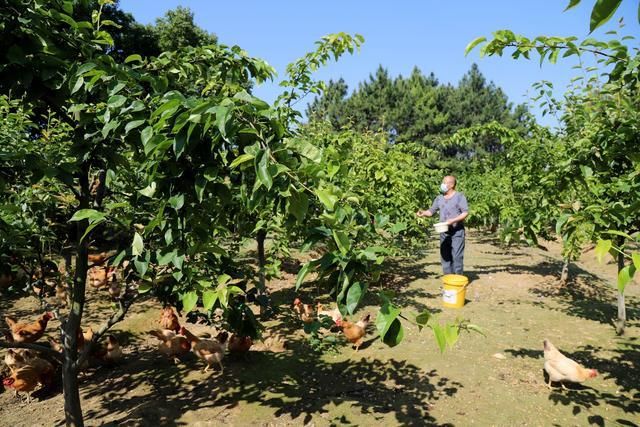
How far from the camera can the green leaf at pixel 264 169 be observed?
1.32 meters

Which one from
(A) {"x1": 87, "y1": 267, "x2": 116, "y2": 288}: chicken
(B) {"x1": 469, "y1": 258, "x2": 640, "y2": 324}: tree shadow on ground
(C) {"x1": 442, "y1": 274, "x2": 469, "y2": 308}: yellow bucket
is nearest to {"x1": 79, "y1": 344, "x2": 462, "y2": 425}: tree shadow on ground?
(C) {"x1": 442, "y1": 274, "x2": 469, "y2": 308}: yellow bucket

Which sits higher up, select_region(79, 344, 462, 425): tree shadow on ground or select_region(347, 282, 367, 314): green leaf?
select_region(347, 282, 367, 314): green leaf

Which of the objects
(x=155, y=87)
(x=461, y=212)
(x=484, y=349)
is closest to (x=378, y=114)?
(x=461, y=212)

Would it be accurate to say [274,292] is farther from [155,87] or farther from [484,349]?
[155,87]

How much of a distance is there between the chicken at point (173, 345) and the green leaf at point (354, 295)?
4.03m

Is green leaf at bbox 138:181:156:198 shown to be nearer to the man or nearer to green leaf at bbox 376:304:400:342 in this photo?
green leaf at bbox 376:304:400:342

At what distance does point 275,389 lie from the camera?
421 centimetres

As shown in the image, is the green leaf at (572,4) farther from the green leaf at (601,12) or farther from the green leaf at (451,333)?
the green leaf at (451,333)

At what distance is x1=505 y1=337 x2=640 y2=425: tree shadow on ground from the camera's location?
12.2 feet

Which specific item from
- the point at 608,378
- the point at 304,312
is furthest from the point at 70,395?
the point at 608,378

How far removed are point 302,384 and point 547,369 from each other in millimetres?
2598

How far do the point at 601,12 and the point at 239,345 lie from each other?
4.90m

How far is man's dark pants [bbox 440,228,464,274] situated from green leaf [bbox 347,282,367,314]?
21.0ft

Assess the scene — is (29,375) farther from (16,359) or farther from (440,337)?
(440,337)
